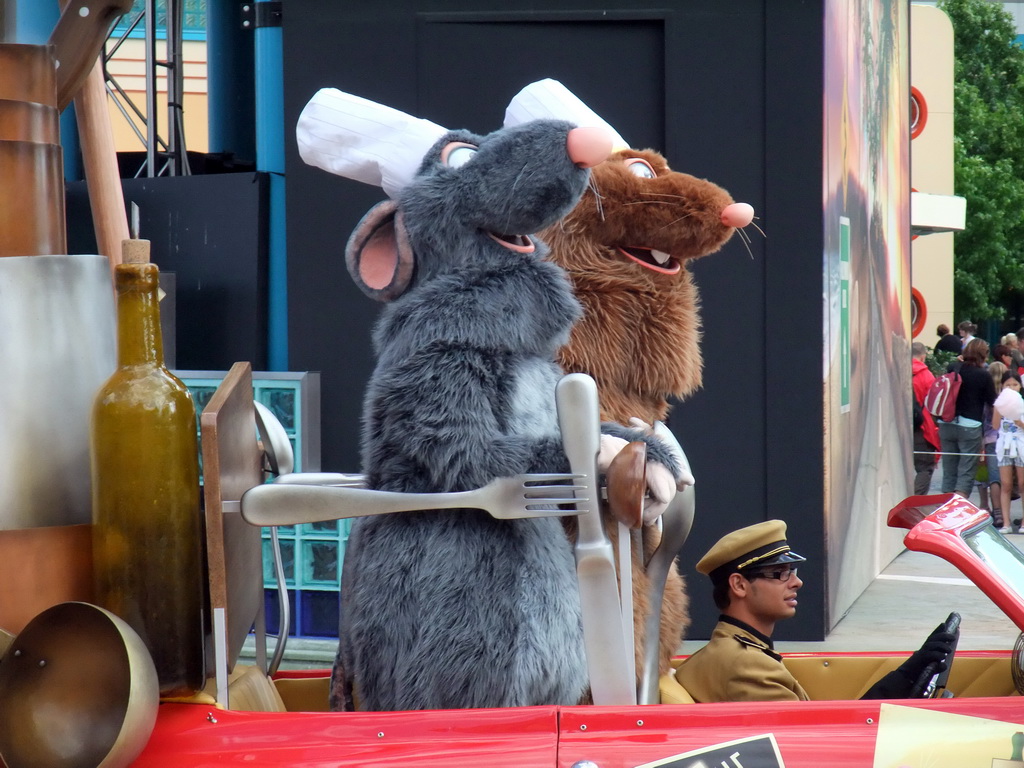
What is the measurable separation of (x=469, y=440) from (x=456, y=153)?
66cm

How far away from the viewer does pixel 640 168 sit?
2828mm

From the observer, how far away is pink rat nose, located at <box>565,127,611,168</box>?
223 centimetres

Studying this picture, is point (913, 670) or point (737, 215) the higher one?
point (737, 215)

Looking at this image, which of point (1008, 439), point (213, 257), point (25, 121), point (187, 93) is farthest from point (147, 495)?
point (187, 93)

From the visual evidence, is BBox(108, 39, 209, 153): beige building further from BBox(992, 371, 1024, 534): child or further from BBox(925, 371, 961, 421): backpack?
BBox(992, 371, 1024, 534): child

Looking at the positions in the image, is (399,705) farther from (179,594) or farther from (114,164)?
(114,164)

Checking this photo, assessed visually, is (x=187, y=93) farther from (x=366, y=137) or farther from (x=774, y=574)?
(x=774, y=574)

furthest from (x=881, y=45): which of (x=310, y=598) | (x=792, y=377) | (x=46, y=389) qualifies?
(x=46, y=389)

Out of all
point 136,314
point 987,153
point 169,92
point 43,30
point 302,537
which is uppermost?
point 987,153

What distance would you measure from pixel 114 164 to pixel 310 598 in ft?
11.8

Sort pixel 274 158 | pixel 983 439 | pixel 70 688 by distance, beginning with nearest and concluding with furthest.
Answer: pixel 70 688 < pixel 274 158 < pixel 983 439

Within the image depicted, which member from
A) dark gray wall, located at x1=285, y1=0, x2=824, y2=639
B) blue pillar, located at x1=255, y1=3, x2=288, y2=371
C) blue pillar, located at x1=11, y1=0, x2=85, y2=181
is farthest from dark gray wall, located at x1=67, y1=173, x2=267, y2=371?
blue pillar, located at x1=11, y1=0, x2=85, y2=181

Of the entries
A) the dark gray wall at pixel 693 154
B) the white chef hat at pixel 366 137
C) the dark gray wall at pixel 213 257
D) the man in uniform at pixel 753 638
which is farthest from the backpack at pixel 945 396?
the white chef hat at pixel 366 137

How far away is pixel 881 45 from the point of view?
23.8ft
